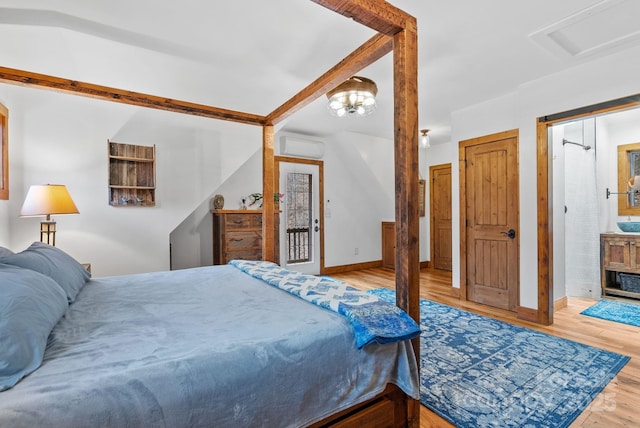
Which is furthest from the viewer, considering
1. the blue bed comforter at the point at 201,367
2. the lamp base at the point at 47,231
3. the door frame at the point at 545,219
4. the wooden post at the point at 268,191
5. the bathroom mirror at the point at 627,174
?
the bathroom mirror at the point at 627,174

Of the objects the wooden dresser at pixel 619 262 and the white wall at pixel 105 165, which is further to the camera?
the wooden dresser at pixel 619 262

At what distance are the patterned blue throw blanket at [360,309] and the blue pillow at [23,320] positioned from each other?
107 centimetres

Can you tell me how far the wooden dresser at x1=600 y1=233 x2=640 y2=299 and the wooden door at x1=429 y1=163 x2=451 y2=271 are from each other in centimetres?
227

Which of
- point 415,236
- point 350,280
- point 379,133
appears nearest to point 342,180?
point 379,133

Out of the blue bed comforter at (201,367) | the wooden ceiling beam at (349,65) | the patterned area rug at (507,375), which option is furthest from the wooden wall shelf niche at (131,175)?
the patterned area rug at (507,375)

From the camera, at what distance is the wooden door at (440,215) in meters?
6.11

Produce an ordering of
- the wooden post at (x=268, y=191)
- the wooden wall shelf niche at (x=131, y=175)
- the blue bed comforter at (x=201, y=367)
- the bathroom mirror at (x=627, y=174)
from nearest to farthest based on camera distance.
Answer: the blue bed comforter at (x=201, y=367), the wooden post at (x=268, y=191), the wooden wall shelf niche at (x=131, y=175), the bathroom mirror at (x=627, y=174)

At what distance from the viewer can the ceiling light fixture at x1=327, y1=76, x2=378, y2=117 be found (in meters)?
2.81

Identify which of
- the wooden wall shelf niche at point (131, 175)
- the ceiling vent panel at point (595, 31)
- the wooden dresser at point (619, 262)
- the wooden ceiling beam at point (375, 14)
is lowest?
the wooden dresser at point (619, 262)

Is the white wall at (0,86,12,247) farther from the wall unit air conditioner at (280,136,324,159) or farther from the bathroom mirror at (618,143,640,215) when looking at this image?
the bathroom mirror at (618,143,640,215)

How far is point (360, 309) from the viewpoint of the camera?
143cm

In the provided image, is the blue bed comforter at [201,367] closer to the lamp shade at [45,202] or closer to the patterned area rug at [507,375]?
the patterned area rug at [507,375]

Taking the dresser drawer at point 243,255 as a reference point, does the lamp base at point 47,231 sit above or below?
above

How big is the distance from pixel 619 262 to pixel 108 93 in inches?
239
